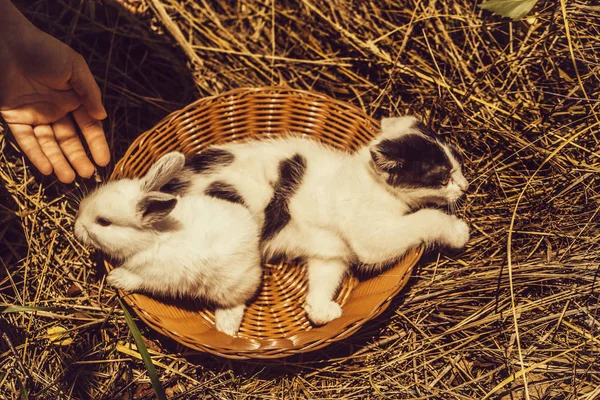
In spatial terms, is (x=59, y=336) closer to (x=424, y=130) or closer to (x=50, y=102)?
(x=50, y=102)

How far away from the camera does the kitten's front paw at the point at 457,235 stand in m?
3.12

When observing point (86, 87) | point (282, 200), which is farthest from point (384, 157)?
point (86, 87)

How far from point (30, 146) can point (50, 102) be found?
32cm

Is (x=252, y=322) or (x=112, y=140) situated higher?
(x=112, y=140)

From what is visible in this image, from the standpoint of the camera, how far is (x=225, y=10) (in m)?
4.22

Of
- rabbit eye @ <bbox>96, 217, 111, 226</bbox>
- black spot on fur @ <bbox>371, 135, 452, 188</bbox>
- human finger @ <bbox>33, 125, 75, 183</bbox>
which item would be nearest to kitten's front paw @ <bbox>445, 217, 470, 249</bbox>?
black spot on fur @ <bbox>371, 135, 452, 188</bbox>

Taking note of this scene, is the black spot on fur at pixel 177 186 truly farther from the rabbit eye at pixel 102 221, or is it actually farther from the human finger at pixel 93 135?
the human finger at pixel 93 135

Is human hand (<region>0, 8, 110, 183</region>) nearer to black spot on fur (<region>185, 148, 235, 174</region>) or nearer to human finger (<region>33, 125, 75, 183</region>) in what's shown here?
human finger (<region>33, 125, 75, 183</region>)

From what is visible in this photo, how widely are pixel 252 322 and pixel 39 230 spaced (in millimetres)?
1610

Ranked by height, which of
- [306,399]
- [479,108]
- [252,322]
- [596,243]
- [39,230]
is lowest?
[306,399]

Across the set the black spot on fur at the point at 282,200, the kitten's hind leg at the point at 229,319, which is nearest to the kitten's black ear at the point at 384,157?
the black spot on fur at the point at 282,200

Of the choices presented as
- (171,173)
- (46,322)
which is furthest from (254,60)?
(46,322)

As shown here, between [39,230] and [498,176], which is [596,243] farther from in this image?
[39,230]

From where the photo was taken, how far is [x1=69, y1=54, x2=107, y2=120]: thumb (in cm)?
313
